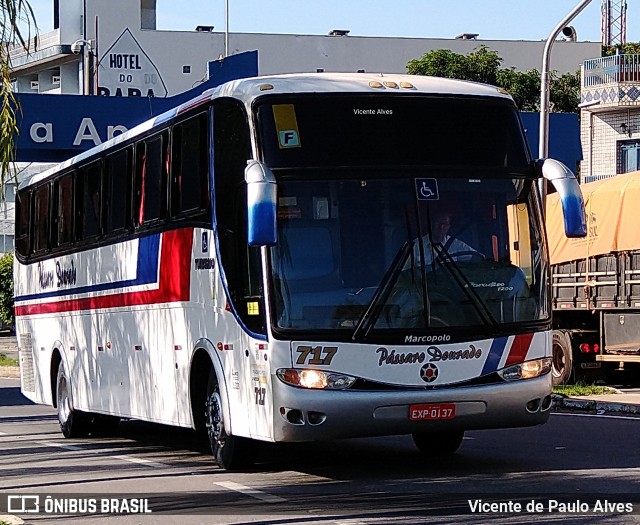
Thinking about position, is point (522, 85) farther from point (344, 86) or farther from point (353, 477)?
point (353, 477)

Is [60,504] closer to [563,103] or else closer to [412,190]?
[412,190]

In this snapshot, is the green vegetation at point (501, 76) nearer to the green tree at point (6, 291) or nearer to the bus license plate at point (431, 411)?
the green tree at point (6, 291)

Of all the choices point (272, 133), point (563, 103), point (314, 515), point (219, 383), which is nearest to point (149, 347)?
point (219, 383)

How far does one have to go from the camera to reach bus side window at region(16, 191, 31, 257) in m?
A: 21.4

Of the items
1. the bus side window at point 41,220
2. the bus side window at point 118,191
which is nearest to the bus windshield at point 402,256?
the bus side window at point 118,191

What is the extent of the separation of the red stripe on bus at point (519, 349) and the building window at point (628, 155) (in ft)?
128

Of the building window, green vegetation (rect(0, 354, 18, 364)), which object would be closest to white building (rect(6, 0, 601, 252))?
the building window

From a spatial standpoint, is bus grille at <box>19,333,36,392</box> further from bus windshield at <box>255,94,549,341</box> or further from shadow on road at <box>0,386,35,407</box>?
bus windshield at <box>255,94,549,341</box>

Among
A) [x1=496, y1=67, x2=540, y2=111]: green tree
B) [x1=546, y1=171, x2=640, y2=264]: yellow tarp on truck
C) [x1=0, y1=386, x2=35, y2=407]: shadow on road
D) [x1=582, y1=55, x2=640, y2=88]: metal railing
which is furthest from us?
[x1=496, y1=67, x2=540, y2=111]: green tree

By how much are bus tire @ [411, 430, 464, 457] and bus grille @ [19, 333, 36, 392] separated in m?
8.60

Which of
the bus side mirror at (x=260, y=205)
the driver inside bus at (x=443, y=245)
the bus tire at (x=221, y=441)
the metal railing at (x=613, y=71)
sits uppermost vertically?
the metal railing at (x=613, y=71)

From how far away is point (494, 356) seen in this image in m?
12.1

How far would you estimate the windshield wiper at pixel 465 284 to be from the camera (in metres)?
12.1

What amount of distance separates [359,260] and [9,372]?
1140 inches
